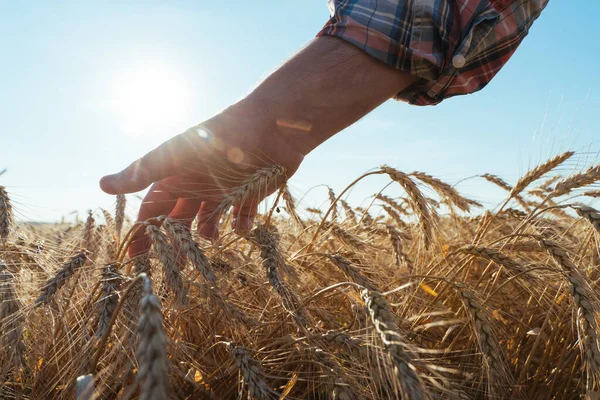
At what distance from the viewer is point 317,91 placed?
7.36 feet

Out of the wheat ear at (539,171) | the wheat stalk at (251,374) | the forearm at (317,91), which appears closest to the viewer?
the wheat stalk at (251,374)

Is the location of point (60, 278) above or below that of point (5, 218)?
below

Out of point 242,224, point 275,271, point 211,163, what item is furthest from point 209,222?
point 275,271

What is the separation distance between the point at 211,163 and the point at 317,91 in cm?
65

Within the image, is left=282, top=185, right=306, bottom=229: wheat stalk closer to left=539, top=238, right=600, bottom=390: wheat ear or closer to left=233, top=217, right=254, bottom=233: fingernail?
left=233, top=217, right=254, bottom=233: fingernail

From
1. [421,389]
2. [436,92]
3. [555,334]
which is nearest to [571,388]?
[555,334]

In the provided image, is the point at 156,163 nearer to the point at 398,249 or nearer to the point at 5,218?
the point at 5,218

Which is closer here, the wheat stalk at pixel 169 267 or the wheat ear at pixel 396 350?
the wheat ear at pixel 396 350

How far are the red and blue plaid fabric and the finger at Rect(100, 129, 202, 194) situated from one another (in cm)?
94

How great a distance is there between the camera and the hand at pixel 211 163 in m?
2.08

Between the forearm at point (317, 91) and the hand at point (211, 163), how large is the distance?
0.19 feet

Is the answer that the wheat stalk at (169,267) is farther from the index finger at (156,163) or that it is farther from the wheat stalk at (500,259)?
the wheat stalk at (500,259)

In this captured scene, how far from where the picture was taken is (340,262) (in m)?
1.66

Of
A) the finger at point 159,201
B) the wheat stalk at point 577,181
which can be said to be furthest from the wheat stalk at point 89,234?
the wheat stalk at point 577,181
